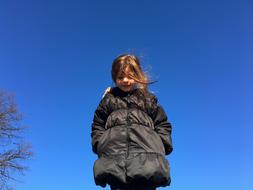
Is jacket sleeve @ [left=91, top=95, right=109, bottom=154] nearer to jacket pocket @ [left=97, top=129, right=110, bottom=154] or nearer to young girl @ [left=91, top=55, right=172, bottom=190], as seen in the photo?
young girl @ [left=91, top=55, right=172, bottom=190]

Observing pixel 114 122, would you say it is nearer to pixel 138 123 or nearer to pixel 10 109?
pixel 138 123

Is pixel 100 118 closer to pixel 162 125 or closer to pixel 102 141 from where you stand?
pixel 102 141

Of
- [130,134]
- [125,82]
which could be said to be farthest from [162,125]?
[125,82]

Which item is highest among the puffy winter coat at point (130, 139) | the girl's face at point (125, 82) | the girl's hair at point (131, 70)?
the girl's hair at point (131, 70)

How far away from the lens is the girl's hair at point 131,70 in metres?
3.96

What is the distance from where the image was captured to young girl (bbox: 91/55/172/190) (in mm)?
3279

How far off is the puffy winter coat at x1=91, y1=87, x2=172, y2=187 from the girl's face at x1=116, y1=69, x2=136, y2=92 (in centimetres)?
5

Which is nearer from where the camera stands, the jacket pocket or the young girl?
the young girl

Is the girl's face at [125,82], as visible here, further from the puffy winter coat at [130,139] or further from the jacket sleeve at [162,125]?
the jacket sleeve at [162,125]

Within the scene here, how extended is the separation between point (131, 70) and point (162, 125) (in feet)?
1.98

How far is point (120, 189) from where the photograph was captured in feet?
11.0

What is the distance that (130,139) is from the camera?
11.4ft

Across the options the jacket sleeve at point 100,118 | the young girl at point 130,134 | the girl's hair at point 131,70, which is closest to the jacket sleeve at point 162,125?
the young girl at point 130,134

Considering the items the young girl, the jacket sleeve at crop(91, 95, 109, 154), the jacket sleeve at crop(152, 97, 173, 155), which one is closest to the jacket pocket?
the young girl
